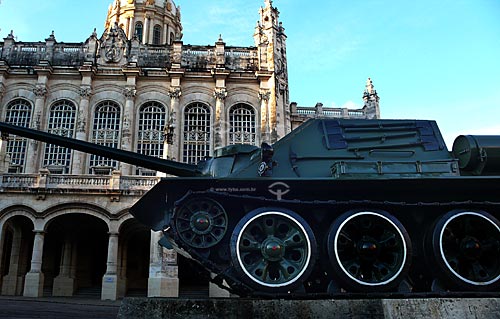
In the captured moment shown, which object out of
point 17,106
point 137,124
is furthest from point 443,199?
point 17,106

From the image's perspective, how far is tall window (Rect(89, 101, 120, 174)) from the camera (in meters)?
25.9

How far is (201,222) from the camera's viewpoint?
679cm

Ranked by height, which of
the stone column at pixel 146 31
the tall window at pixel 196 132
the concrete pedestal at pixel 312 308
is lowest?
the concrete pedestal at pixel 312 308

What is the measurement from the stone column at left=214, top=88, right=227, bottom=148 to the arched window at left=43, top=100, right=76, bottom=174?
9337mm

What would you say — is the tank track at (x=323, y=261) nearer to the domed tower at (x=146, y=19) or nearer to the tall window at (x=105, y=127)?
the tall window at (x=105, y=127)

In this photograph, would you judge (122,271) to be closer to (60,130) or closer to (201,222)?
(60,130)

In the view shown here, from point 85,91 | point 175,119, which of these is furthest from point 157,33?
point 175,119

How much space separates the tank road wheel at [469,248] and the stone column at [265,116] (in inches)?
775

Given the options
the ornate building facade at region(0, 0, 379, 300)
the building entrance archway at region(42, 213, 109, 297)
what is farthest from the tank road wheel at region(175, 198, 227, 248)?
the building entrance archway at region(42, 213, 109, 297)

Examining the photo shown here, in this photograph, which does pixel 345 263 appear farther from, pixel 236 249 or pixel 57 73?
pixel 57 73

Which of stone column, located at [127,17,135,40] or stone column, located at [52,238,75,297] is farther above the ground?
stone column, located at [127,17,135,40]

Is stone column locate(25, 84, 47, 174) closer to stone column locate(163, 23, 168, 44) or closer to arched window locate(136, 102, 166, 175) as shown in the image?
arched window locate(136, 102, 166, 175)

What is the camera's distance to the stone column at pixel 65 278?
2078 cm

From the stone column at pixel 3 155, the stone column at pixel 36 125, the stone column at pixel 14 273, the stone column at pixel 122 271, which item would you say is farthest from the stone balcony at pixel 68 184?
the stone column at pixel 36 125
